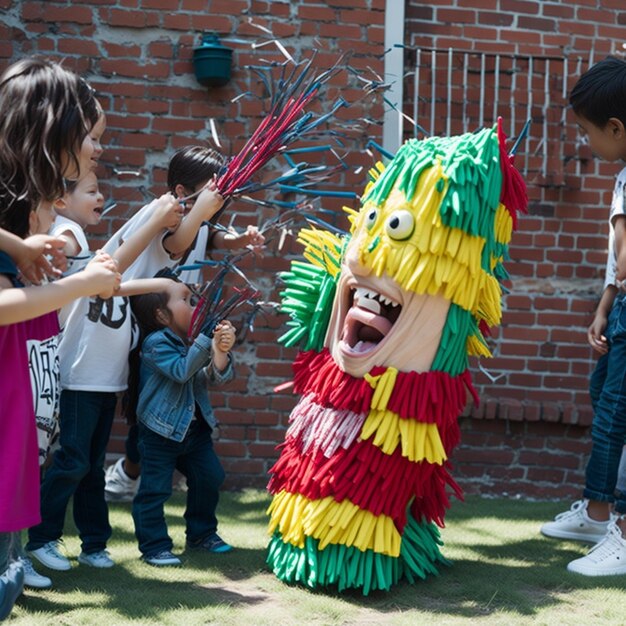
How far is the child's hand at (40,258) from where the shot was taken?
2430 mm

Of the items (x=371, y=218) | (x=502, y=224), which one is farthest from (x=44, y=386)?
(x=502, y=224)

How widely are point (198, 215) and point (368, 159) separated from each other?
4.91ft

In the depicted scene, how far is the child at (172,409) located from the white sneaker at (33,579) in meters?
0.39

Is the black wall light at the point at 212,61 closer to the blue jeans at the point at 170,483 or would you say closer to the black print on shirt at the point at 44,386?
the blue jeans at the point at 170,483

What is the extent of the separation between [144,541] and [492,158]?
5.45 feet

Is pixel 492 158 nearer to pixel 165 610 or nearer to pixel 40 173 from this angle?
pixel 40 173

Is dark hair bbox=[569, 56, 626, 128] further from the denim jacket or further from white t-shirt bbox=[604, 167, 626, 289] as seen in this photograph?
the denim jacket

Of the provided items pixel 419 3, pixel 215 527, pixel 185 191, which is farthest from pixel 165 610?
pixel 419 3

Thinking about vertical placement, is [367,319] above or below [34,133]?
below

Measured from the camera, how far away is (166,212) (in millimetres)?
3127

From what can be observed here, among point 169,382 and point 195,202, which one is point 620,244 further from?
point 169,382

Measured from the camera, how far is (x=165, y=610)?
276cm

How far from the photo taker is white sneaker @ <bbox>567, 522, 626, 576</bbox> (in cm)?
329

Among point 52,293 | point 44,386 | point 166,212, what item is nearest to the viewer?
point 52,293
